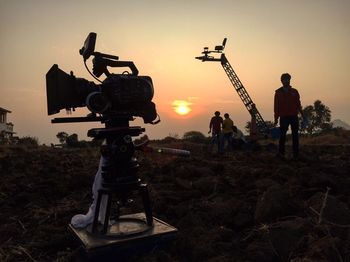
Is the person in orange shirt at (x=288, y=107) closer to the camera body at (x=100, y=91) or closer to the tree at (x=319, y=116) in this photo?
the camera body at (x=100, y=91)

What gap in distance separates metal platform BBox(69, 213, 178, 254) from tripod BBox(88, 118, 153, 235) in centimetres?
11

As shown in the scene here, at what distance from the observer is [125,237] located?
326 centimetres

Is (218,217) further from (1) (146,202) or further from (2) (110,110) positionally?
(2) (110,110)

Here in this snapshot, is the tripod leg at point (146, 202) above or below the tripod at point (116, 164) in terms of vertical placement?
below

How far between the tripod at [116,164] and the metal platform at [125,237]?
0.35 feet

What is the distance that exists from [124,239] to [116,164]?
0.65 metres

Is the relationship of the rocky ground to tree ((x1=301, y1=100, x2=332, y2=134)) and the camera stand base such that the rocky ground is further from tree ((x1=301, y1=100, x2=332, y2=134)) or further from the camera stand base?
tree ((x1=301, y1=100, x2=332, y2=134))

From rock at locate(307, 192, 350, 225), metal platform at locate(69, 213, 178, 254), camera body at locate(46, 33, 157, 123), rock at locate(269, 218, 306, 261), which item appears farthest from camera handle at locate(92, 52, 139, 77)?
rock at locate(307, 192, 350, 225)

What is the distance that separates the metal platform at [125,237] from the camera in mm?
3119

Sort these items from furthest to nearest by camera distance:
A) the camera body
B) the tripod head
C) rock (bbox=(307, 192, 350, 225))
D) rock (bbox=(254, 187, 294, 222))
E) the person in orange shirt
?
the tripod head, the person in orange shirt, rock (bbox=(254, 187, 294, 222)), rock (bbox=(307, 192, 350, 225)), the camera body

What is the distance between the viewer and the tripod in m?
3.28

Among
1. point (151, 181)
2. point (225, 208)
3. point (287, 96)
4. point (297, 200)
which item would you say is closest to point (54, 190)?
point (151, 181)

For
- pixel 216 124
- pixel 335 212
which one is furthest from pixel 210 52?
pixel 335 212

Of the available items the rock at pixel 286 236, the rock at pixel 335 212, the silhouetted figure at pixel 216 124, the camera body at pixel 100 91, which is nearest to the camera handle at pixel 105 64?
the camera body at pixel 100 91
